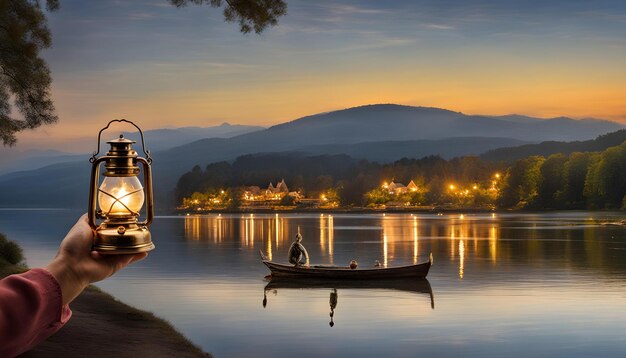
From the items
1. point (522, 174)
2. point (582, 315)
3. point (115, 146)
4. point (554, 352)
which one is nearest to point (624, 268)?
point (582, 315)

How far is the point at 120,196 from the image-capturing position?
279cm

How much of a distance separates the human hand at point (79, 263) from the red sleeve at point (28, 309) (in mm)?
60

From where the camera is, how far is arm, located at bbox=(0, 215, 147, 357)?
5.40ft

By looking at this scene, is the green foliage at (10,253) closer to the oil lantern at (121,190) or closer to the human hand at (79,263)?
the oil lantern at (121,190)

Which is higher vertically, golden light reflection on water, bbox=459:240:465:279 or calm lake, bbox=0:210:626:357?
calm lake, bbox=0:210:626:357

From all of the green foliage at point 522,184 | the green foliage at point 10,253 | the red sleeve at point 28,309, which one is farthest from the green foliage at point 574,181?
the red sleeve at point 28,309

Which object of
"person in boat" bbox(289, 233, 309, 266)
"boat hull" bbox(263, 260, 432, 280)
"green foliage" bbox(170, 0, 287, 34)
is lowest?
"boat hull" bbox(263, 260, 432, 280)

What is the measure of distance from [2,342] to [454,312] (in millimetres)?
31887

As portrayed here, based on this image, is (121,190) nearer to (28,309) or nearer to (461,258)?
(28,309)

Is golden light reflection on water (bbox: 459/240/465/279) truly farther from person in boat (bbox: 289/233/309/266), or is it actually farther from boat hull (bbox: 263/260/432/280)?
person in boat (bbox: 289/233/309/266)

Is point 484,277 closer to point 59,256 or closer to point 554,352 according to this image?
point 554,352

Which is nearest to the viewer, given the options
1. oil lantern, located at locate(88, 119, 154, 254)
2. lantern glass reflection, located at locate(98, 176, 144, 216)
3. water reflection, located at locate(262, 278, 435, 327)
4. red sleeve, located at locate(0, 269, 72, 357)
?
red sleeve, located at locate(0, 269, 72, 357)

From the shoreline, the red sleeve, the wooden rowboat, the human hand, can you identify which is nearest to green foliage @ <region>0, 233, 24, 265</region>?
the shoreline

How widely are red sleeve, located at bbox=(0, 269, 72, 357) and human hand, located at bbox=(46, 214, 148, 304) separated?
6cm
